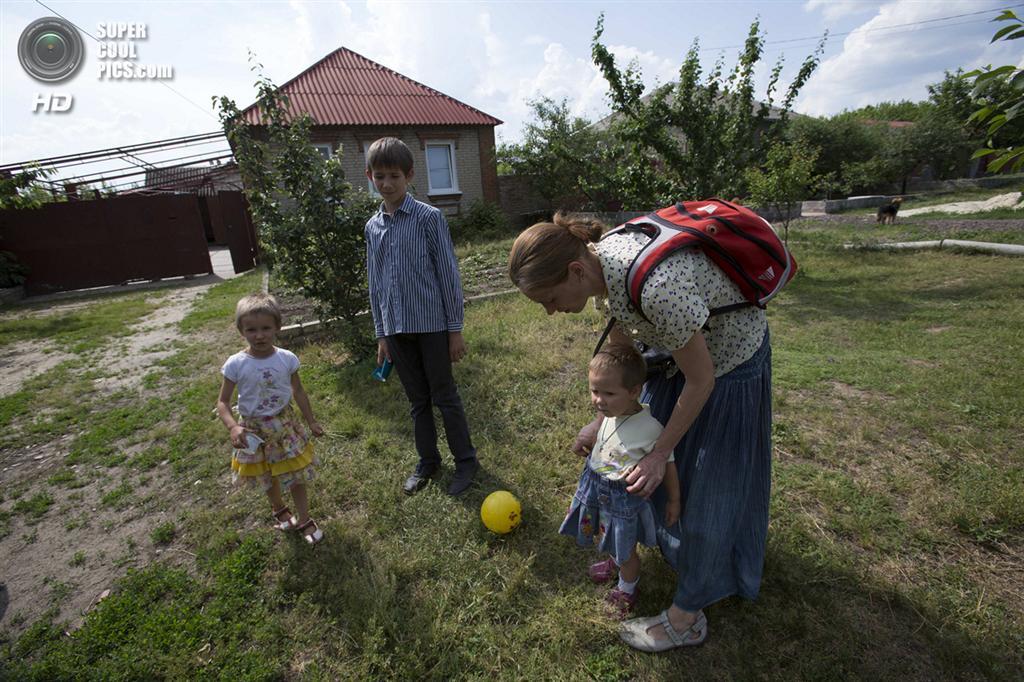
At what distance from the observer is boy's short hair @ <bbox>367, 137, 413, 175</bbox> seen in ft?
9.30

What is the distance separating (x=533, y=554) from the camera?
2.67 metres

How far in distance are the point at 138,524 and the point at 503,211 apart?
16571 millimetres

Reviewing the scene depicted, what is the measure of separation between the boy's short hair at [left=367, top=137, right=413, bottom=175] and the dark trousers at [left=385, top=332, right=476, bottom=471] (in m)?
1.03

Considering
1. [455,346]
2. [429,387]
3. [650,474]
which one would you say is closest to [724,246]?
[650,474]

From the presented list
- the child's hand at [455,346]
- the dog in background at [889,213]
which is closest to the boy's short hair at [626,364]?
the child's hand at [455,346]

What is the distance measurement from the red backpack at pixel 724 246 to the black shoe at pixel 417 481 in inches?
89.0

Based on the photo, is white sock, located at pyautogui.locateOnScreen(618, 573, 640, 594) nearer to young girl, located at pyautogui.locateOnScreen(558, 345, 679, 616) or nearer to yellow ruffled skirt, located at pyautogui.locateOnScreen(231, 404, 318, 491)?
young girl, located at pyautogui.locateOnScreen(558, 345, 679, 616)

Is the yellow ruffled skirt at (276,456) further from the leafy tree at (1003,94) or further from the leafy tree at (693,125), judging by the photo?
the leafy tree at (693,125)

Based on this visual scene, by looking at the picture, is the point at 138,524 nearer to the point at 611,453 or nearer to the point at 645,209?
the point at 611,453

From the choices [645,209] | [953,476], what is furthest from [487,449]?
[645,209]

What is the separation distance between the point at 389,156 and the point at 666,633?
2824 mm

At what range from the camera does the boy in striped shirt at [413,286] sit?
295cm

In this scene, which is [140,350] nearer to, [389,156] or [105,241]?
[389,156]

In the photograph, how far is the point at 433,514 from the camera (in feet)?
10.0
